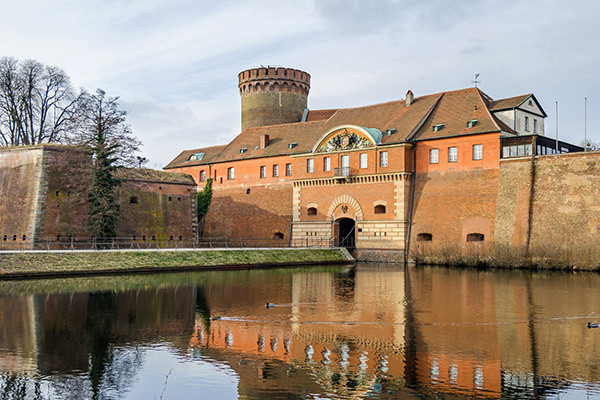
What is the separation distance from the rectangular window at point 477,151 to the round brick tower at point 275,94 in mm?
22482

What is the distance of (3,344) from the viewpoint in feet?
37.7

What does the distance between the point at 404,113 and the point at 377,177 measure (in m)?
5.58

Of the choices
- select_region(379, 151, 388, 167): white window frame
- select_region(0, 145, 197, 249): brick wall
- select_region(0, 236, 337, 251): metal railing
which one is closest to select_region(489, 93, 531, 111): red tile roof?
select_region(379, 151, 388, 167): white window frame

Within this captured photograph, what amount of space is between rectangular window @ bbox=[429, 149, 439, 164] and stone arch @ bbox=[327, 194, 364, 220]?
5699 mm

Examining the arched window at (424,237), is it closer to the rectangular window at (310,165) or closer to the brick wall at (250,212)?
the rectangular window at (310,165)

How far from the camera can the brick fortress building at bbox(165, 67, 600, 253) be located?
33688 millimetres

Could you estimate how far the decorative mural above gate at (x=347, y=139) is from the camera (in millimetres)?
38656

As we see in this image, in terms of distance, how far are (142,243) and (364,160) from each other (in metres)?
15.4

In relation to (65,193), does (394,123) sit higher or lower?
higher

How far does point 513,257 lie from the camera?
102ft

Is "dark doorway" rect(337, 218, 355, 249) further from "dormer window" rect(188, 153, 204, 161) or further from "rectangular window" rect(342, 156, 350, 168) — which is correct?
"dormer window" rect(188, 153, 204, 161)

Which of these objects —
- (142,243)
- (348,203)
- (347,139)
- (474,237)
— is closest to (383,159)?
(347,139)

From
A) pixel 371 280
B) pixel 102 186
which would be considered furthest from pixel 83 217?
pixel 371 280

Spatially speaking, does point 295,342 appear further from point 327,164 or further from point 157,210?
point 327,164
